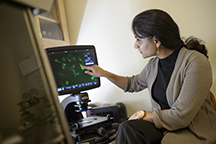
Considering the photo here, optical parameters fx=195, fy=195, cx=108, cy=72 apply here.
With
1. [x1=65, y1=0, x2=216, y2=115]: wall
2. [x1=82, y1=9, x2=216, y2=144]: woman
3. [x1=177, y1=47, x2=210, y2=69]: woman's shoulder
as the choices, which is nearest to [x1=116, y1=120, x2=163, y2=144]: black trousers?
[x1=82, y1=9, x2=216, y2=144]: woman

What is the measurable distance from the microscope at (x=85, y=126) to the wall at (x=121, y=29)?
0.59 m

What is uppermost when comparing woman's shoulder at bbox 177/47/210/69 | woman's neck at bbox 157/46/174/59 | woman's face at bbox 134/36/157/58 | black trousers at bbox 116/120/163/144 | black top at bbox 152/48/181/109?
woman's face at bbox 134/36/157/58

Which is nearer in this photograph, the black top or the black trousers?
the black trousers

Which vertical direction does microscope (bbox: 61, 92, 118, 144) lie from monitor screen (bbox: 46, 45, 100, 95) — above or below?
below

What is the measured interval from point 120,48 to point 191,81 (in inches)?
36.9

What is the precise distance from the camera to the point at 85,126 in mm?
1219

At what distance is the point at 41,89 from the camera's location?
0.97ft

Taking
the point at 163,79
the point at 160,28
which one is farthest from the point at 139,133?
the point at 160,28

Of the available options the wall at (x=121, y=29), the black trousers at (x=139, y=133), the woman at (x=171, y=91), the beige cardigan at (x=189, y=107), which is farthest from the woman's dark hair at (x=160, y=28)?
the black trousers at (x=139, y=133)

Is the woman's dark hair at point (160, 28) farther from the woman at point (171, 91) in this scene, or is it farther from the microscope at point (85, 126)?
the microscope at point (85, 126)

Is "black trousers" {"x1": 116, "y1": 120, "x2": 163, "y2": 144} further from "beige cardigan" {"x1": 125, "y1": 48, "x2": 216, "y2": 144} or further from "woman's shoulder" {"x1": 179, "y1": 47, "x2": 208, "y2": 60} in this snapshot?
"woman's shoulder" {"x1": 179, "y1": 47, "x2": 208, "y2": 60}

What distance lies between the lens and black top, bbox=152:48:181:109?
1.31m

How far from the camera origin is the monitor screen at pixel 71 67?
52.3 inches

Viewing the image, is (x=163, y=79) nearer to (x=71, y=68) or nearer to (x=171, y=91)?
(x=171, y=91)
